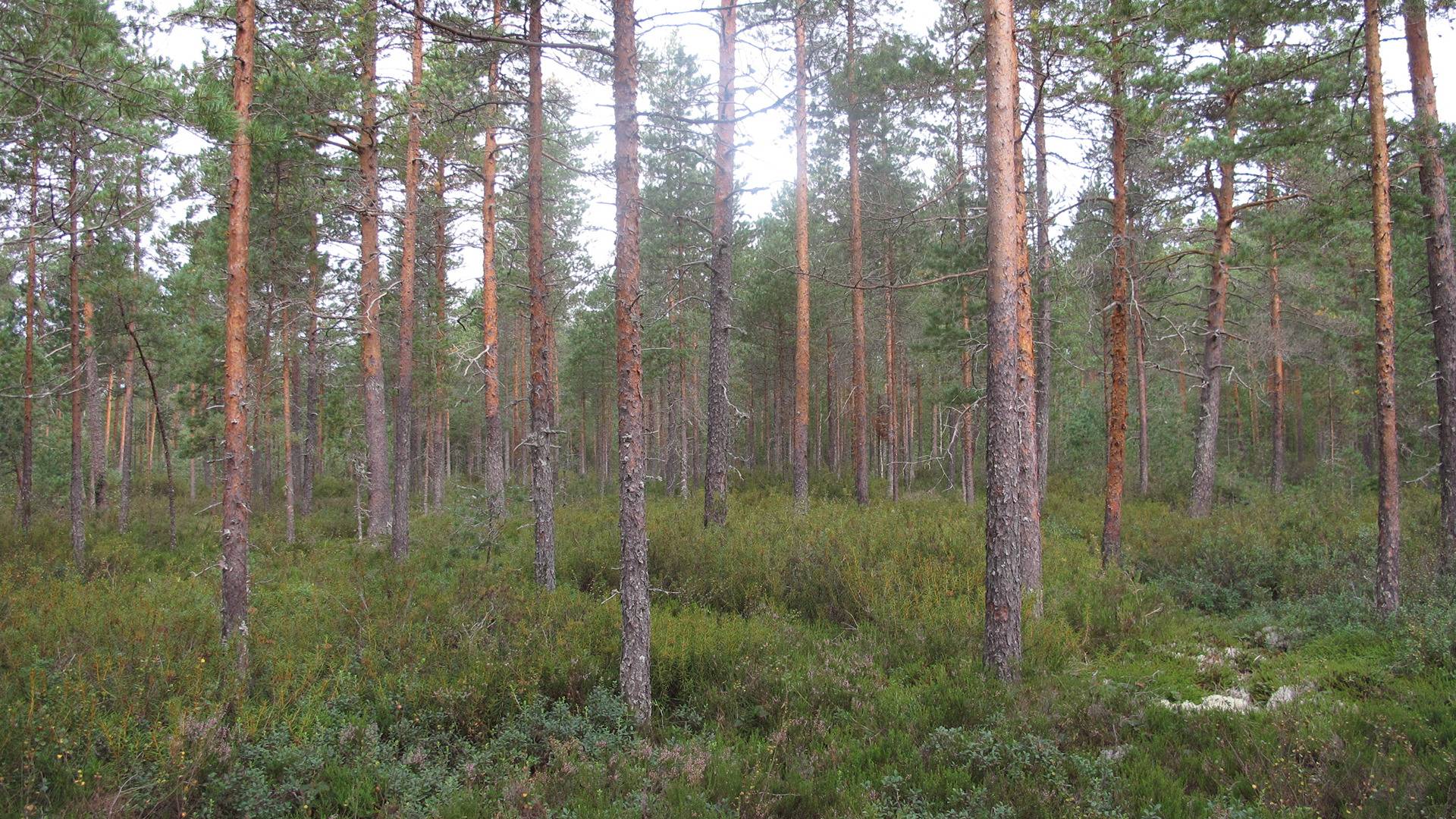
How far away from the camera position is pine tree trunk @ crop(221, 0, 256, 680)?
260 inches

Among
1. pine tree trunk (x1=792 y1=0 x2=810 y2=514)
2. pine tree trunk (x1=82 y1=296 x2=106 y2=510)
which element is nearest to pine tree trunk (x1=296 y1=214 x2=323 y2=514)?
pine tree trunk (x1=82 y1=296 x2=106 y2=510)

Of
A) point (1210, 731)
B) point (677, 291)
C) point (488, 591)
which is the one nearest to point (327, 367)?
point (677, 291)

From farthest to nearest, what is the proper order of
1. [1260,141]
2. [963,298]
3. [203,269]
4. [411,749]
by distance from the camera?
[963,298], [203,269], [1260,141], [411,749]

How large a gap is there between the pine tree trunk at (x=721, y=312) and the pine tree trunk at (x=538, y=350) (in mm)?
3212

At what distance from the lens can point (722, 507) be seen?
12586 mm

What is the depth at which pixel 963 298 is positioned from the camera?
60.6 feet

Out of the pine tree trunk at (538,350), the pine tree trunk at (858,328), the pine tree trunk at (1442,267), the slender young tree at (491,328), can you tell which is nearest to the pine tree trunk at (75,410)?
the slender young tree at (491,328)

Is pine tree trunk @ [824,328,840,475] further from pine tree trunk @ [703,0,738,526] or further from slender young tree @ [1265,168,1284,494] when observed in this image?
slender young tree @ [1265,168,1284,494]

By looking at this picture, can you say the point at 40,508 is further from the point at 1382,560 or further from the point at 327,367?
the point at 1382,560

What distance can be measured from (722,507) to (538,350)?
4725 millimetres

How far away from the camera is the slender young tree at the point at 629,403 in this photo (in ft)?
20.3

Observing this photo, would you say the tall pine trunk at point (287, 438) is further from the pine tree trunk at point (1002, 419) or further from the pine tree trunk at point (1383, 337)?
the pine tree trunk at point (1383, 337)

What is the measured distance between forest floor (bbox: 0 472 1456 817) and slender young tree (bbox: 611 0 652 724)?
17.8 inches

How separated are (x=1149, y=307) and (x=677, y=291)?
51.0ft
